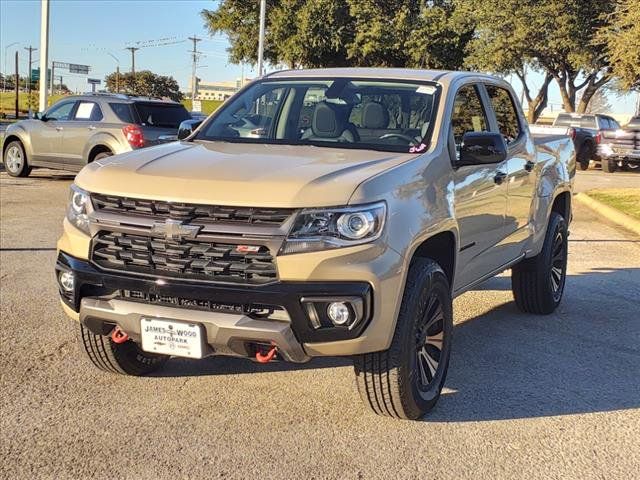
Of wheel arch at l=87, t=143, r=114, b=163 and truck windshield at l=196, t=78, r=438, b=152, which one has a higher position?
truck windshield at l=196, t=78, r=438, b=152

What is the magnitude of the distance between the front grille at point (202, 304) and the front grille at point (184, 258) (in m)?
0.11

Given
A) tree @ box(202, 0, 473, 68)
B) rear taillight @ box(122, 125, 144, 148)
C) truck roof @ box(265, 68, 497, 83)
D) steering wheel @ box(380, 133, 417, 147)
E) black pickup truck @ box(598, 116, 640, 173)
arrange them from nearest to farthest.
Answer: steering wheel @ box(380, 133, 417, 147)
truck roof @ box(265, 68, 497, 83)
rear taillight @ box(122, 125, 144, 148)
black pickup truck @ box(598, 116, 640, 173)
tree @ box(202, 0, 473, 68)

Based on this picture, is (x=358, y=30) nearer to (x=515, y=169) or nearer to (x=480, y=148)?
(x=515, y=169)

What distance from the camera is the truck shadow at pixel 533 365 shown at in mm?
4434

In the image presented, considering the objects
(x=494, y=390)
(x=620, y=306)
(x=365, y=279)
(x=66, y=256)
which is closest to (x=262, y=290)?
(x=365, y=279)

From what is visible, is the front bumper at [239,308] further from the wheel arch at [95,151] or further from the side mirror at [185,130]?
the wheel arch at [95,151]

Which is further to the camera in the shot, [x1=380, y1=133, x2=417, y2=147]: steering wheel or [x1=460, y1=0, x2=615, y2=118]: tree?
[x1=460, y1=0, x2=615, y2=118]: tree

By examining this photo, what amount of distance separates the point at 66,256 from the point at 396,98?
7.23 feet

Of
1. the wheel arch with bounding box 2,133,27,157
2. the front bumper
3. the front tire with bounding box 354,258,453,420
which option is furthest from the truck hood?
the wheel arch with bounding box 2,133,27,157

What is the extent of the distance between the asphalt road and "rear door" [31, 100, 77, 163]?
9198 millimetres

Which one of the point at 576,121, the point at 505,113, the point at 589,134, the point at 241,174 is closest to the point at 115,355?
the point at 241,174

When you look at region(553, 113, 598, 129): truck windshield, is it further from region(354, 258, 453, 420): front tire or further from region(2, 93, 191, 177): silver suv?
region(354, 258, 453, 420): front tire

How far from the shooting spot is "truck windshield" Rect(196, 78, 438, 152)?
4617 millimetres

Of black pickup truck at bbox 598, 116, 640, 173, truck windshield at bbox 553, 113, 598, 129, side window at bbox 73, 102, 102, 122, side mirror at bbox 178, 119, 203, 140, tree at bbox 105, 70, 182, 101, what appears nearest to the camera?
side mirror at bbox 178, 119, 203, 140
